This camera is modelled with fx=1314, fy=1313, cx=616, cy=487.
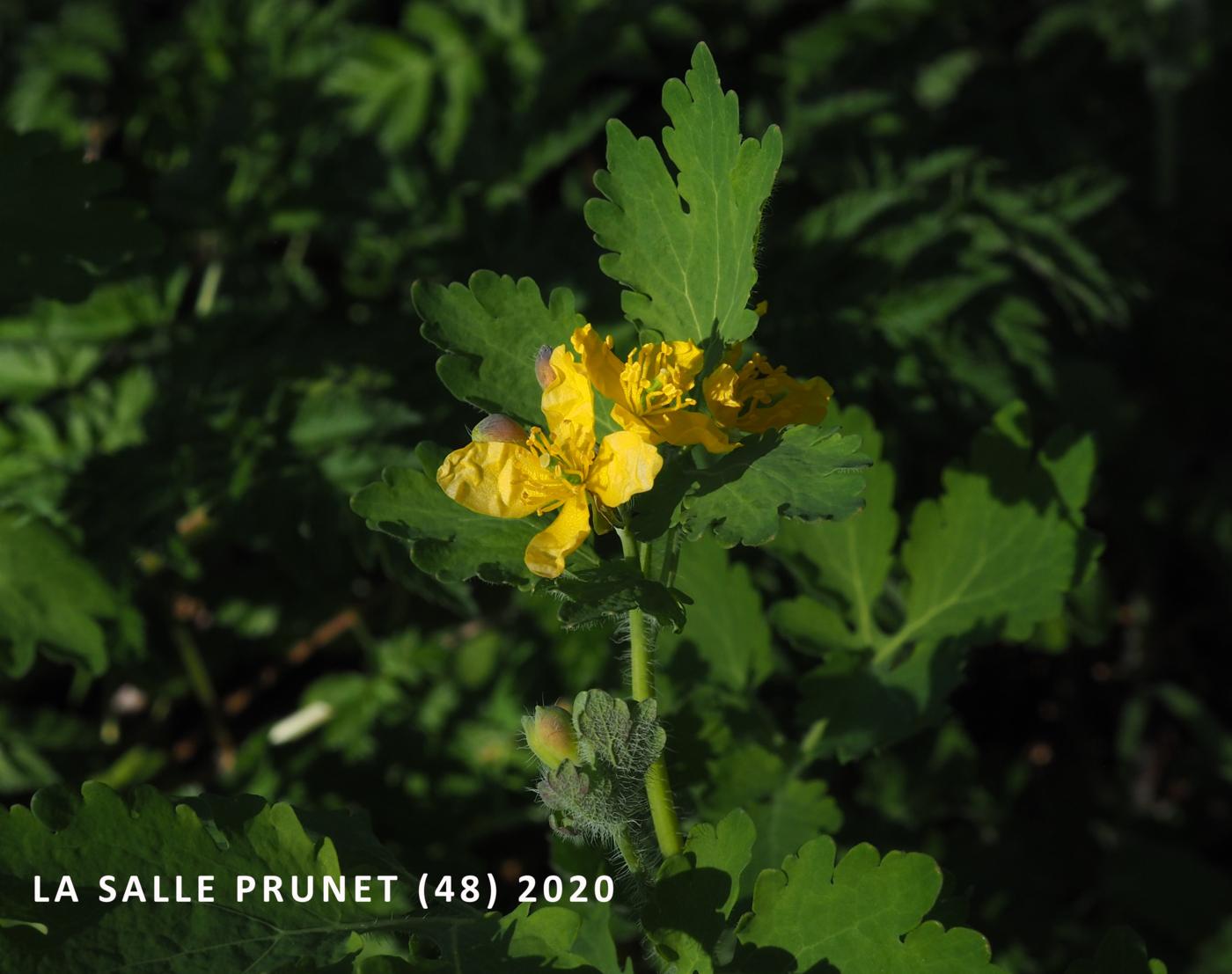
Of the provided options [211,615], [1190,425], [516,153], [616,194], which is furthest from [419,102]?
[1190,425]

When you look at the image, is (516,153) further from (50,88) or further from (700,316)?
(700,316)

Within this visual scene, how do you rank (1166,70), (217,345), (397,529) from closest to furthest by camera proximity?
(397,529)
(217,345)
(1166,70)

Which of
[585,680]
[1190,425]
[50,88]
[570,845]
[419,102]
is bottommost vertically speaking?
[1190,425]

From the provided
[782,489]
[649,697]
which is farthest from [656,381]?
[649,697]

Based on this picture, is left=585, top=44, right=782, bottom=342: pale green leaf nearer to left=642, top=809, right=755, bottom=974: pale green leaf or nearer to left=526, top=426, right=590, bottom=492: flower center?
left=526, top=426, right=590, bottom=492: flower center

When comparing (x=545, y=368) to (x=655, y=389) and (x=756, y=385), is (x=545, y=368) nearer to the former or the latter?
(x=655, y=389)

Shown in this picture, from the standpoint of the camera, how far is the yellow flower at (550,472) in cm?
154

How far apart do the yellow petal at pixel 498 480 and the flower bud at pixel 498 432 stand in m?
0.02

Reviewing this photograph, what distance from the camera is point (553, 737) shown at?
1.60 metres

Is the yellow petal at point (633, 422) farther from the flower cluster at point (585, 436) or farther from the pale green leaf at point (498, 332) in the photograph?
Answer: the pale green leaf at point (498, 332)

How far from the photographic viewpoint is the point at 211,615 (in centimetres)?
360

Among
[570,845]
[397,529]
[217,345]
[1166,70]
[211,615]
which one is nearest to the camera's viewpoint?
[397,529]

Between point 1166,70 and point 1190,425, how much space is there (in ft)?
3.52

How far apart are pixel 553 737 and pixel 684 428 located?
412mm
